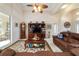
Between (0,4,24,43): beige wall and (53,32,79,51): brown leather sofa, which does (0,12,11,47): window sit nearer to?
(0,4,24,43): beige wall

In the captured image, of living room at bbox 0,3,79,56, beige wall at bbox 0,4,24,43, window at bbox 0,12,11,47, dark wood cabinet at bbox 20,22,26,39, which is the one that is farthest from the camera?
dark wood cabinet at bbox 20,22,26,39

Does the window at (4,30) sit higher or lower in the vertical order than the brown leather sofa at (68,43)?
higher

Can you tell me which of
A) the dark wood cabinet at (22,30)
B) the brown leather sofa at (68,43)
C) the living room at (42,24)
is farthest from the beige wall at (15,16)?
the brown leather sofa at (68,43)

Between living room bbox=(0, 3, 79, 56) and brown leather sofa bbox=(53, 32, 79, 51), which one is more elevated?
living room bbox=(0, 3, 79, 56)

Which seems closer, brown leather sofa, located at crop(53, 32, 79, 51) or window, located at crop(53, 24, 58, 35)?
brown leather sofa, located at crop(53, 32, 79, 51)

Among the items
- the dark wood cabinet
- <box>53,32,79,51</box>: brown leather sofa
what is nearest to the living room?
the dark wood cabinet

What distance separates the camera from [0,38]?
547 centimetres

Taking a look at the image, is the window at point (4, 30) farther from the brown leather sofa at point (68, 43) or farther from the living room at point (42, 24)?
the brown leather sofa at point (68, 43)

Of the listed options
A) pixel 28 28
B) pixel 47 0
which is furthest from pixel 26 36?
pixel 47 0

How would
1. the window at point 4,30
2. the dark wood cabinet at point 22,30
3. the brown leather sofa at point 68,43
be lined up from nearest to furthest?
the brown leather sofa at point 68,43 < the window at point 4,30 < the dark wood cabinet at point 22,30

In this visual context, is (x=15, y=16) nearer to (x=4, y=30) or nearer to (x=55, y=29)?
(x=4, y=30)

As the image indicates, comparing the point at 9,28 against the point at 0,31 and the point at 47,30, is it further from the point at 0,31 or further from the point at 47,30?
the point at 47,30

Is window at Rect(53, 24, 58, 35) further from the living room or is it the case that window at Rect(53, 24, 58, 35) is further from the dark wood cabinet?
the dark wood cabinet

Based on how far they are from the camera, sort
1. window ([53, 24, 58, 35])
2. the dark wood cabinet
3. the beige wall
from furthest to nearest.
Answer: the dark wood cabinet, window ([53, 24, 58, 35]), the beige wall
